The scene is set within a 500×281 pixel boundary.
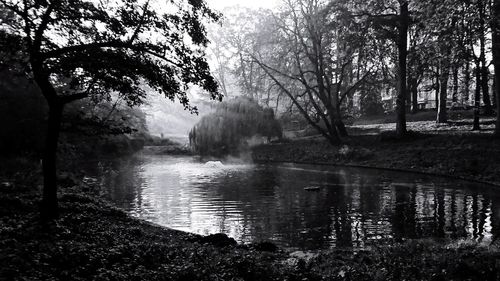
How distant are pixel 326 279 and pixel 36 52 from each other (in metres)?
8.18

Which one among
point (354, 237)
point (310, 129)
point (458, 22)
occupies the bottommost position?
point (354, 237)

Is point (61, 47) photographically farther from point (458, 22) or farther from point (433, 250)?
point (458, 22)

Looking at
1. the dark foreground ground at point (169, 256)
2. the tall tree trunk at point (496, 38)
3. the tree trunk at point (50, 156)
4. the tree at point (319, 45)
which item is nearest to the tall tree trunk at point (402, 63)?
the tree at point (319, 45)

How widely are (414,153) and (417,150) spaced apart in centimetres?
43

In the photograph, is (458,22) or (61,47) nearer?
(61,47)

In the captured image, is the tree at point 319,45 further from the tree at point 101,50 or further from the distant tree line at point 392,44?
the tree at point 101,50

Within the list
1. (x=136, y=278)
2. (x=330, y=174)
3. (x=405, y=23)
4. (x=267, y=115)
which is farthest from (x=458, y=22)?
(x=136, y=278)

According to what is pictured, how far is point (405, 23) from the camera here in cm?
3089

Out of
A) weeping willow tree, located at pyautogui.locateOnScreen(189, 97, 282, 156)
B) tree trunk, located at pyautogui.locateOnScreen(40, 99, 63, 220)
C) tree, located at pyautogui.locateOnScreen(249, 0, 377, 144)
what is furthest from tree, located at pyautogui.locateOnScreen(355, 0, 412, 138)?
tree trunk, located at pyautogui.locateOnScreen(40, 99, 63, 220)

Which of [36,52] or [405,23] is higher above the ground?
[405,23]

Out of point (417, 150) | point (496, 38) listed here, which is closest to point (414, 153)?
point (417, 150)

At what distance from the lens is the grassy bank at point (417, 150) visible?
76.3 feet

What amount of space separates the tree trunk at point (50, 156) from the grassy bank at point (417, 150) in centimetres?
→ 1962

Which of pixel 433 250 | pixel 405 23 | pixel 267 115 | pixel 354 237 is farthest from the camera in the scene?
pixel 267 115
